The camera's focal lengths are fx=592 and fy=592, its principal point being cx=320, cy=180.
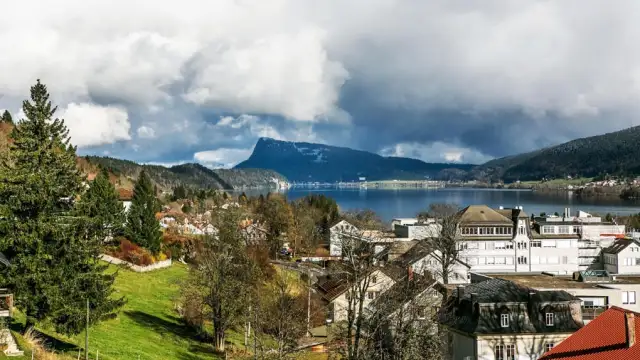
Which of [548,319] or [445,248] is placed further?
[445,248]

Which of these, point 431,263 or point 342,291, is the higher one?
point 431,263

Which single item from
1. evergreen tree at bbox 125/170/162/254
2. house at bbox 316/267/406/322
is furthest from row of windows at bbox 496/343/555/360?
evergreen tree at bbox 125/170/162/254

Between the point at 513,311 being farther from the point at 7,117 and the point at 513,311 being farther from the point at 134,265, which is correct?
the point at 7,117

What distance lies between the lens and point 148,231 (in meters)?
72.7

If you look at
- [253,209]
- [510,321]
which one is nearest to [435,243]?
[510,321]

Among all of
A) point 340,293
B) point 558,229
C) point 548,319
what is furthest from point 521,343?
point 558,229

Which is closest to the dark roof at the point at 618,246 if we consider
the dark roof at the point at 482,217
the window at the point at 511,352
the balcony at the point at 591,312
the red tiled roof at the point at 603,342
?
the dark roof at the point at 482,217

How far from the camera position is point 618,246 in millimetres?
85625

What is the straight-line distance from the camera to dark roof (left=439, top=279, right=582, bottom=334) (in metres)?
39.7

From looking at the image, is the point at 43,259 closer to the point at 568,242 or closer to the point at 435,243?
the point at 435,243

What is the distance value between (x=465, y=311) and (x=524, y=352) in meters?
4.64

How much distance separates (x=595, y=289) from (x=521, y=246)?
1591 inches

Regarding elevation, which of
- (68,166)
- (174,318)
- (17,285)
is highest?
(68,166)

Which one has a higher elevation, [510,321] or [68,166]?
[68,166]
